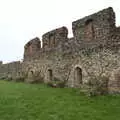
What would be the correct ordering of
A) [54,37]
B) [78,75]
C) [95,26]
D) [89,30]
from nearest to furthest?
1. [95,26]
2. [89,30]
3. [78,75]
4. [54,37]

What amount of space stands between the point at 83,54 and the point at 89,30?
1412 millimetres

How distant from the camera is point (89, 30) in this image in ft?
45.6

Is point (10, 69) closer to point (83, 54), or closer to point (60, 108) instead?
point (83, 54)

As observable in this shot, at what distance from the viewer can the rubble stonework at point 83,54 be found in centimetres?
1191

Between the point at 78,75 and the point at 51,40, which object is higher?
the point at 51,40

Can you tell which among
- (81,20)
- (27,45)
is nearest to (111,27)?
(81,20)

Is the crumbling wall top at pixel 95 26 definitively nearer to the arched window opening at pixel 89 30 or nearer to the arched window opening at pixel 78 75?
the arched window opening at pixel 89 30

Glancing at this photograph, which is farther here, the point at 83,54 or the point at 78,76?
the point at 78,76

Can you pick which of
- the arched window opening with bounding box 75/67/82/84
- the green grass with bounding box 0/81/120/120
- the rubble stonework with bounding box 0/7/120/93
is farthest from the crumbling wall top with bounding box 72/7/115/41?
the green grass with bounding box 0/81/120/120

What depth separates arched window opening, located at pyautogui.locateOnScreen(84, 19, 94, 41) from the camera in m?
13.7

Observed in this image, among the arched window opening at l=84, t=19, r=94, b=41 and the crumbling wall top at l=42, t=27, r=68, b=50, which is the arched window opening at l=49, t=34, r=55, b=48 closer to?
the crumbling wall top at l=42, t=27, r=68, b=50

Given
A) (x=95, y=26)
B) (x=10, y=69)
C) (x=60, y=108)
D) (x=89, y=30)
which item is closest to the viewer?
(x=60, y=108)

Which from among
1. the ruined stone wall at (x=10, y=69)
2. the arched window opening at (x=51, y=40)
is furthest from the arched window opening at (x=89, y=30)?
the ruined stone wall at (x=10, y=69)

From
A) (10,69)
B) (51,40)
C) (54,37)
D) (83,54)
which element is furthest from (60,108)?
(10,69)
